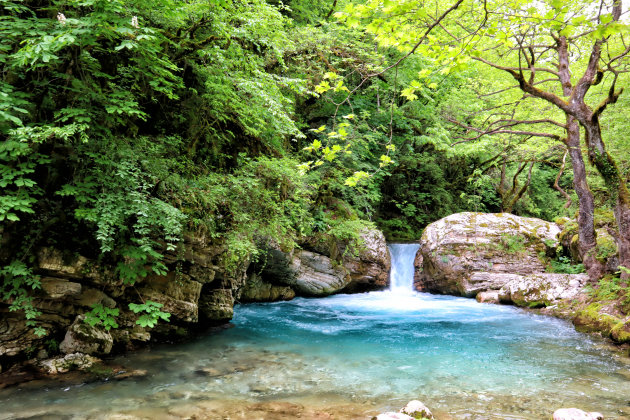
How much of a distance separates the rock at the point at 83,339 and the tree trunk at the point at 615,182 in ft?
33.0

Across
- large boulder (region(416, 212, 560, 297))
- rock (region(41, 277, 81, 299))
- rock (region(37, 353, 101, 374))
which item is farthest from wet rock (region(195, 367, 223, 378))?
large boulder (region(416, 212, 560, 297))

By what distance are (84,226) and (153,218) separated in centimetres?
115

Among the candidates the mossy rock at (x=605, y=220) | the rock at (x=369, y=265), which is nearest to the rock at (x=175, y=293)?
the rock at (x=369, y=265)

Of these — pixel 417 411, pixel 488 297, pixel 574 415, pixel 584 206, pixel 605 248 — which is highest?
pixel 584 206

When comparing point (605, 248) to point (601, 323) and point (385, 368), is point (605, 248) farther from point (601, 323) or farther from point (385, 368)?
point (385, 368)

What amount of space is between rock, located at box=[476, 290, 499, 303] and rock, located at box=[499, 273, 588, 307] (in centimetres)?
18

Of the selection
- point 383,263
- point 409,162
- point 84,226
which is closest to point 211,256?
point 84,226

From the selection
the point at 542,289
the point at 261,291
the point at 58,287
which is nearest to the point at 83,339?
the point at 58,287

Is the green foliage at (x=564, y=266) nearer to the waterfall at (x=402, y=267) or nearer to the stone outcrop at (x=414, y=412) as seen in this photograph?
the waterfall at (x=402, y=267)

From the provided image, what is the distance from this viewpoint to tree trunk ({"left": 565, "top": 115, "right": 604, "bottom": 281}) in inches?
365

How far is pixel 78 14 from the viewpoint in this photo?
16.1 ft

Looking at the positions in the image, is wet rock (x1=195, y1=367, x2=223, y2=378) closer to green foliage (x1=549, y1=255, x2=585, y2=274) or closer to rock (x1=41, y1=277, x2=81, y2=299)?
rock (x1=41, y1=277, x2=81, y2=299)

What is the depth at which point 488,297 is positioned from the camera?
1130 centimetres

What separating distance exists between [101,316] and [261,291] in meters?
6.05
